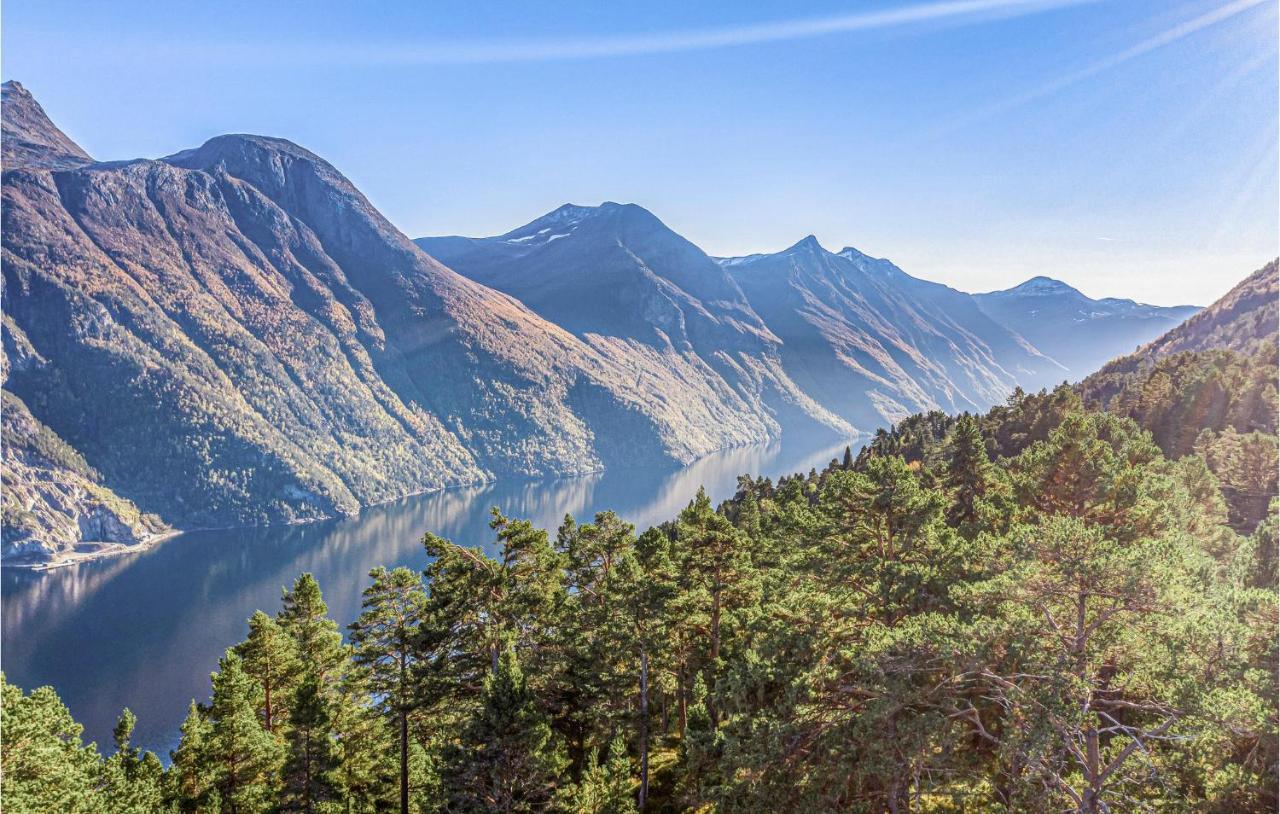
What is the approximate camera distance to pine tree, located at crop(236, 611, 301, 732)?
35.8 meters

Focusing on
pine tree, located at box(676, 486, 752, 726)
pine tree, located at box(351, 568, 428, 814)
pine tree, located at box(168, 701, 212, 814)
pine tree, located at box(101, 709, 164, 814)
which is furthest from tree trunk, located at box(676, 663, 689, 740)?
pine tree, located at box(101, 709, 164, 814)

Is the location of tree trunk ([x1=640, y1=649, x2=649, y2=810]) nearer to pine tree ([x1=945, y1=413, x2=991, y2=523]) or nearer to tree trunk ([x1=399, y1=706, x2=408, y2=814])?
tree trunk ([x1=399, y1=706, x2=408, y2=814])

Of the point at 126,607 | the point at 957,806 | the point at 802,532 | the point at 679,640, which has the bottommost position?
the point at 957,806

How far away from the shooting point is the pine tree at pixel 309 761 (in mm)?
33031

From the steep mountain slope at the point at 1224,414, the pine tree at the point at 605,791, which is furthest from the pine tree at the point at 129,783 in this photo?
the steep mountain slope at the point at 1224,414

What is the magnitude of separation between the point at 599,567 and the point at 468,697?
11506 mm

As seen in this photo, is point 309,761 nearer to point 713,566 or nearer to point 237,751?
point 237,751

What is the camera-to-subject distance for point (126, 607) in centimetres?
14938

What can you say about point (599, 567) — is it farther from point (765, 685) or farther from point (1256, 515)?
point (1256, 515)

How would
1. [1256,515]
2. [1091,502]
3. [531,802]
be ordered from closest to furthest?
[531,802], [1091,502], [1256,515]

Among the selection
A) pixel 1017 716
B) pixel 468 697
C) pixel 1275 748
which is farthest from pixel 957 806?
pixel 468 697

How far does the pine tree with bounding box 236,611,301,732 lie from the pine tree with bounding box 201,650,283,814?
1429 millimetres

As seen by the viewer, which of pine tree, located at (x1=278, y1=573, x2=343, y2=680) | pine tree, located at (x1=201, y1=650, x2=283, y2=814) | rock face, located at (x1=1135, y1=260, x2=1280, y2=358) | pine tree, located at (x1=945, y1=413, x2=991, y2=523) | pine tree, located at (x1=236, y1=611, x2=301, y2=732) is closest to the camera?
pine tree, located at (x1=201, y1=650, x2=283, y2=814)

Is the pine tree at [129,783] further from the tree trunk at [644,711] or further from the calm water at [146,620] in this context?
the calm water at [146,620]
